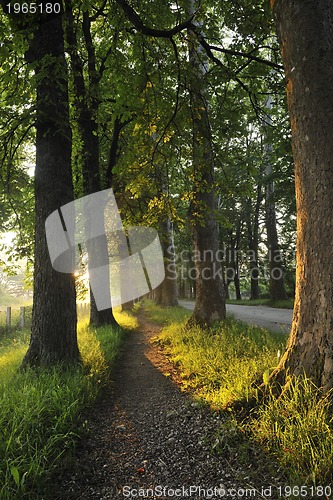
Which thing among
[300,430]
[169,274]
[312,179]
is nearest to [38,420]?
[300,430]

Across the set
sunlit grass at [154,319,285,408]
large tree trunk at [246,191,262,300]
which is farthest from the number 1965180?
large tree trunk at [246,191,262,300]

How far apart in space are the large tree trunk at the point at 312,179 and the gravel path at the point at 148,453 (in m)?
1.15

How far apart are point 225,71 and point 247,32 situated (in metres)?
0.84

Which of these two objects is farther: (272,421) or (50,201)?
(50,201)

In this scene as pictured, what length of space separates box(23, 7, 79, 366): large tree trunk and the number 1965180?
121mm

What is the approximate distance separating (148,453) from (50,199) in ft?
13.2

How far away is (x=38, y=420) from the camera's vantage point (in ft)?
10.2

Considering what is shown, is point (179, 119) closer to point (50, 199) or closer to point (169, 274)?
point (50, 199)

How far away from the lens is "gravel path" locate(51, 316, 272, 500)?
99.5 inches

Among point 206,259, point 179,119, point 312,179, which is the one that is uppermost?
point 179,119

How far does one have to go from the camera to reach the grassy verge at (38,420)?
94.8 inches

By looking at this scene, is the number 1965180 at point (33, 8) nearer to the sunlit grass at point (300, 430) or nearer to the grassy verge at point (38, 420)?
the grassy verge at point (38, 420)

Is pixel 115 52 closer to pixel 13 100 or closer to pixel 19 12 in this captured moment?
pixel 19 12

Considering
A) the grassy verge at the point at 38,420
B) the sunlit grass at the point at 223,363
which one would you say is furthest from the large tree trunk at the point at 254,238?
the grassy verge at the point at 38,420
